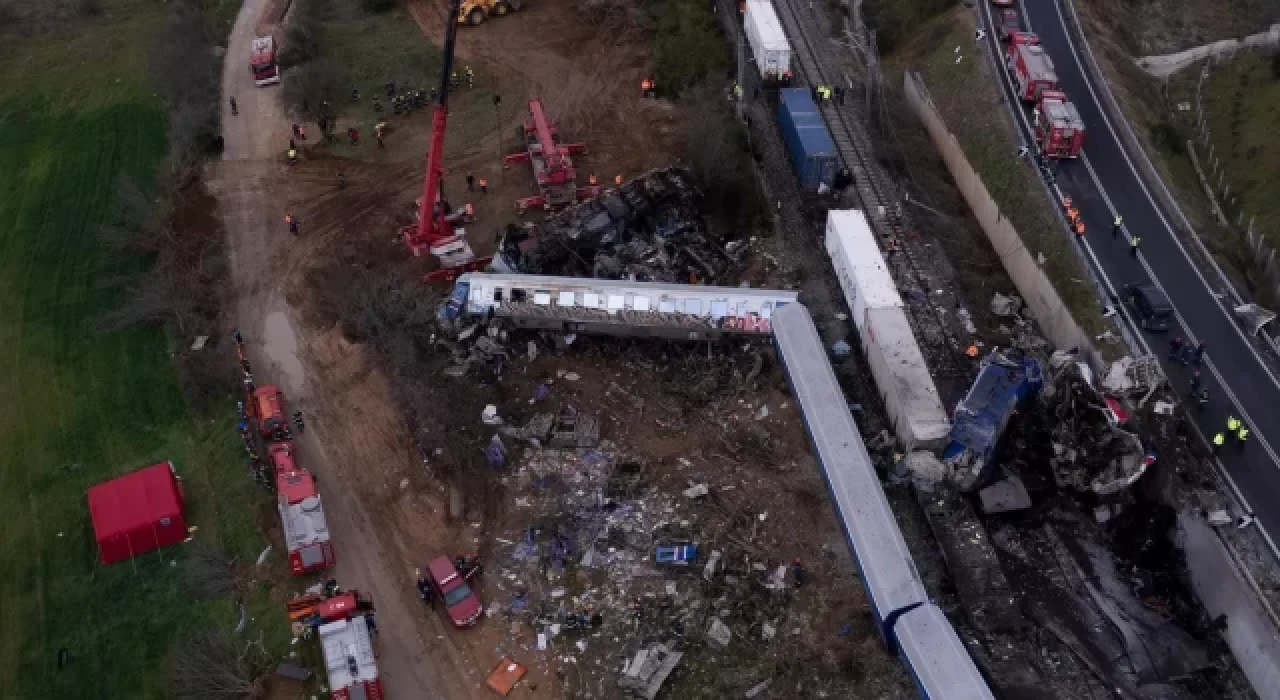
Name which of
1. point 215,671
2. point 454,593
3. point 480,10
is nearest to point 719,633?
point 454,593

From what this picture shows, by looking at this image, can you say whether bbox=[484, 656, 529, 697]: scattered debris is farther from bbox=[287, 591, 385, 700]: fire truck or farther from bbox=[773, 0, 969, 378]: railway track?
bbox=[773, 0, 969, 378]: railway track

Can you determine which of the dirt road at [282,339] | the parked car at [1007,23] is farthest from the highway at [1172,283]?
the dirt road at [282,339]

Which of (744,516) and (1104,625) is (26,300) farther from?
(1104,625)

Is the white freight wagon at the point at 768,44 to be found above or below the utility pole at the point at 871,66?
above

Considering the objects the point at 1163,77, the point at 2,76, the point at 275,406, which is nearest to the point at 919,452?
the point at 275,406

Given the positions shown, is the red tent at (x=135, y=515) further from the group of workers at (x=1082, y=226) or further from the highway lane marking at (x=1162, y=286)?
the group of workers at (x=1082, y=226)
